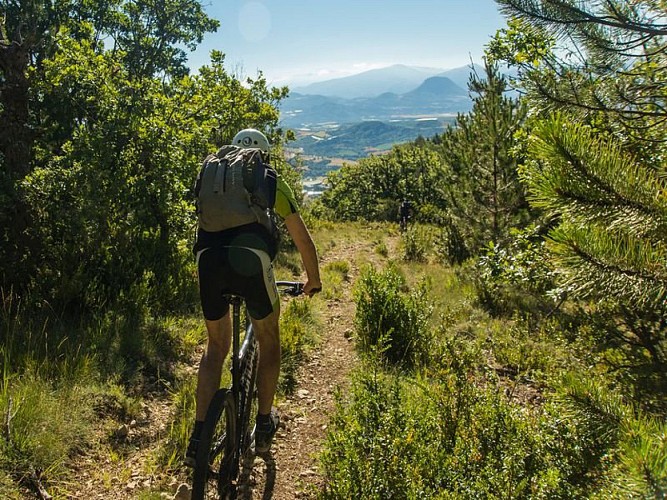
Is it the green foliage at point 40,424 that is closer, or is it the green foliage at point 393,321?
the green foliage at point 40,424

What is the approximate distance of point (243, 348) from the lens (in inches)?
131

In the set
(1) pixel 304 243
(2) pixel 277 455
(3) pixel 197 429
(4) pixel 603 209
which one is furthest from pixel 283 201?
(2) pixel 277 455

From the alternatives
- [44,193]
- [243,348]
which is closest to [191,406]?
[243,348]

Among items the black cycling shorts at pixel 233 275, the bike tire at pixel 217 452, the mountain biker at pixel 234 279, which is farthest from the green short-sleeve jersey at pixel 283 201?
the bike tire at pixel 217 452

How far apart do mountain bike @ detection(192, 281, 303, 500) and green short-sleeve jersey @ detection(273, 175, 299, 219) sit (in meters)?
0.69

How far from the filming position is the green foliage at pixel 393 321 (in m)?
5.76

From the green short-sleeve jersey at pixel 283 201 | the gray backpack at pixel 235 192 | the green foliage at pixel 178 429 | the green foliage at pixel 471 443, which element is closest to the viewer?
the green foliage at pixel 471 443

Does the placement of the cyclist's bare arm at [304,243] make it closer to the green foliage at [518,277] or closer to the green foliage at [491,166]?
the green foliage at [518,277]

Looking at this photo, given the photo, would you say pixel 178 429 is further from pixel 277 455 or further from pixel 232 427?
pixel 232 427

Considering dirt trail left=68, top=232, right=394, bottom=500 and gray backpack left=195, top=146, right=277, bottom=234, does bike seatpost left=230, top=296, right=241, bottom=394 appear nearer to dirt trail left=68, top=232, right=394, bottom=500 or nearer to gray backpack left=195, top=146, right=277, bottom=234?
gray backpack left=195, top=146, right=277, bottom=234

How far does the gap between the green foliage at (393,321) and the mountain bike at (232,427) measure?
7.83ft

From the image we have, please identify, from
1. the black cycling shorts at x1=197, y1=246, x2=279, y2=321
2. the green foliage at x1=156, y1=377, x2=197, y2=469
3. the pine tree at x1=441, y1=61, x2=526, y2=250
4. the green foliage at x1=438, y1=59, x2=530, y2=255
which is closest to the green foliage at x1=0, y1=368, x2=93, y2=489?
the green foliage at x1=156, y1=377, x2=197, y2=469

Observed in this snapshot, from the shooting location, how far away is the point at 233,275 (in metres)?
2.74

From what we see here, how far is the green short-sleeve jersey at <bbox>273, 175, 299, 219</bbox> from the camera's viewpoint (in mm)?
2938
